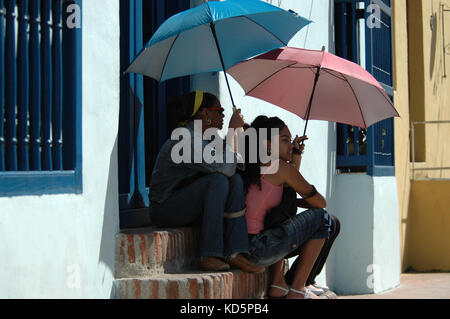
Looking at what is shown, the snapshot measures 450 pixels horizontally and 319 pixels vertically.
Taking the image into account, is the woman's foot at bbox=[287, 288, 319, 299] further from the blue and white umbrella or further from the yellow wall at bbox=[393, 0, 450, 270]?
the yellow wall at bbox=[393, 0, 450, 270]

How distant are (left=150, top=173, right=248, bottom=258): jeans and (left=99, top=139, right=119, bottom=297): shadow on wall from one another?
1.18 feet

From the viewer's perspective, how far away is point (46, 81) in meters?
4.12

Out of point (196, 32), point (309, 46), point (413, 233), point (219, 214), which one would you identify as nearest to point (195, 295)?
point (219, 214)

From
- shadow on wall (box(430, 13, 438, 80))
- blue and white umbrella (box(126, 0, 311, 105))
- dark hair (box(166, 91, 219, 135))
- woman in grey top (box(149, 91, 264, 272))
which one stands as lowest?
woman in grey top (box(149, 91, 264, 272))

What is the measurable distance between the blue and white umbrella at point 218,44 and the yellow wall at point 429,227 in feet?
20.9

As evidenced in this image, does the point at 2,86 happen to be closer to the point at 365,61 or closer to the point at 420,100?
the point at 365,61

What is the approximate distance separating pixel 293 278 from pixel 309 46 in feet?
10.7

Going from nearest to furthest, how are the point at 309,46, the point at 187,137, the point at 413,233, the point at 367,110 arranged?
the point at 187,137
the point at 367,110
the point at 309,46
the point at 413,233

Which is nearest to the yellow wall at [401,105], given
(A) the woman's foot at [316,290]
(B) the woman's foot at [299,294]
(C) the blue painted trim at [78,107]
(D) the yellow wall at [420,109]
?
(D) the yellow wall at [420,109]

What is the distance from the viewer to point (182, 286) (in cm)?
442

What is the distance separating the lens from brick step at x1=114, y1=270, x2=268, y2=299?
4.40 m

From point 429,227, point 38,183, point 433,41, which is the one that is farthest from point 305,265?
point 433,41

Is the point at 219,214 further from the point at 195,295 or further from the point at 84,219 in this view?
the point at 84,219

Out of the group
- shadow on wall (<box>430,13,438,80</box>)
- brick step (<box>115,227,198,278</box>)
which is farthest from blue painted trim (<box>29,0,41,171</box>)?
shadow on wall (<box>430,13,438,80</box>)
